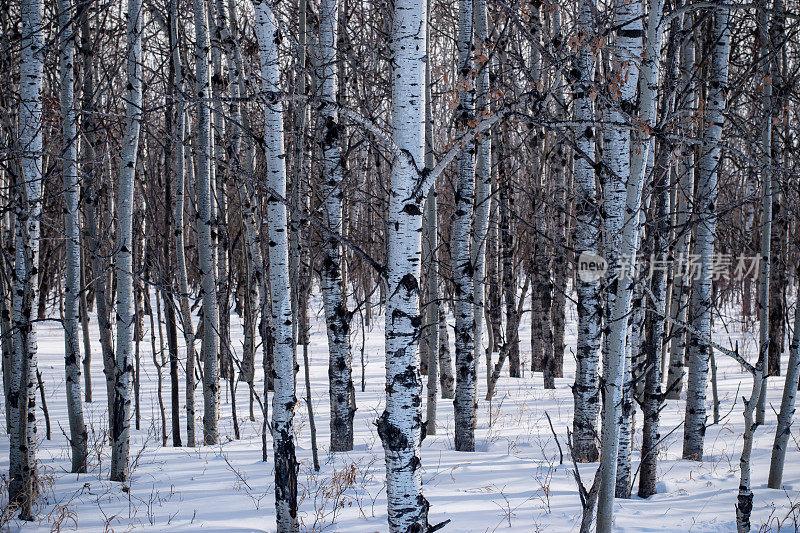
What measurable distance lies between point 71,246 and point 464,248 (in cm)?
373

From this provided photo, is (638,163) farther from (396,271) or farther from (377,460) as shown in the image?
(377,460)

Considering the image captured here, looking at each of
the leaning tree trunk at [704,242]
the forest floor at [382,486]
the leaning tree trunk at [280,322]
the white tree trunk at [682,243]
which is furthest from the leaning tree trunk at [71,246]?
the white tree trunk at [682,243]

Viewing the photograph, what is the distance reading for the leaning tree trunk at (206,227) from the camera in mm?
7078

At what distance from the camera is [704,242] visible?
21.8ft

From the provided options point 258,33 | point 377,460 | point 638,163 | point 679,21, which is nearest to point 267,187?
point 258,33

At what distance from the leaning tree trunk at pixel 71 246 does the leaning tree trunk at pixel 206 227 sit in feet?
4.56

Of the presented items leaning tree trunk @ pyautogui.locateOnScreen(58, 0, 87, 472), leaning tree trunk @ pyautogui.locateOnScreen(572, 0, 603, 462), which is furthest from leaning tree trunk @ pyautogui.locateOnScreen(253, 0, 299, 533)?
leaning tree trunk @ pyautogui.locateOnScreen(572, 0, 603, 462)

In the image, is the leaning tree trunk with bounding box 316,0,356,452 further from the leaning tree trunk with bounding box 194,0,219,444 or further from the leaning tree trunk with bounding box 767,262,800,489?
the leaning tree trunk with bounding box 767,262,800,489

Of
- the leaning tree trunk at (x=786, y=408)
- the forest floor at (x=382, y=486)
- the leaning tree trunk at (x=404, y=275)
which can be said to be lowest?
the forest floor at (x=382, y=486)

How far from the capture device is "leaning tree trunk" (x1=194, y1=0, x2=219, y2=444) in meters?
7.08

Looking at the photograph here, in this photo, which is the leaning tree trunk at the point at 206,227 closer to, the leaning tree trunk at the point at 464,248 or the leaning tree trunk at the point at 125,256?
the leaning tree trunk at the point at 125,256

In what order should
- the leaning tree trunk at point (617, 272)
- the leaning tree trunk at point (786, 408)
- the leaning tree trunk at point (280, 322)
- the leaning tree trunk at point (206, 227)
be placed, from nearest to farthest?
the leaning tree trunk at point (617, 272)
the leaning tree trunk at point (280, 322)
the leaning tree trunk at point (786, 408)
the leaning tree trunk at point (206, 227)

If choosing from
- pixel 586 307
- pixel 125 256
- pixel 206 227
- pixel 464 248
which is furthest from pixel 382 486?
pixel 206 227

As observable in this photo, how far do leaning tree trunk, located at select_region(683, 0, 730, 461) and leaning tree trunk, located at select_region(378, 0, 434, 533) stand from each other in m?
3.92
